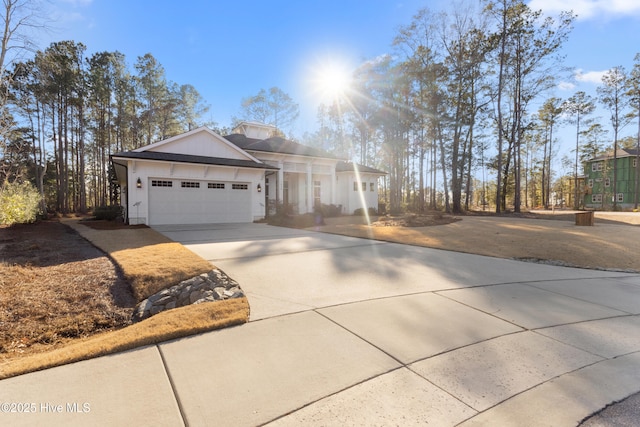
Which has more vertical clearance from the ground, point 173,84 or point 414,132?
point 173,84

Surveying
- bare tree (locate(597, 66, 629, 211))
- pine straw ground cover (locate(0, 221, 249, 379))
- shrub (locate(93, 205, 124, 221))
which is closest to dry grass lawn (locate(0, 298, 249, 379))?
pine straw ground cover (locate(0, 221, 249, 379))

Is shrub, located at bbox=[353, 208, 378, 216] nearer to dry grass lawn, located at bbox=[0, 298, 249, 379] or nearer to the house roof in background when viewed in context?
dry grass lawn, located at bbox=[0, 298, 249, 379]

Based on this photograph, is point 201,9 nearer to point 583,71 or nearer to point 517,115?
point 517,115

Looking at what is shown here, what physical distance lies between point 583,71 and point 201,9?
27.2 meters

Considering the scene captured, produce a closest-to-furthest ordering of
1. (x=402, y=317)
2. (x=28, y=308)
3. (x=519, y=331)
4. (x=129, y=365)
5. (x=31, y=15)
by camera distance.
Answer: (x=129, y=365) < (x=519, y=331) < (x=402, y=317) < (x=28, y=308) < (x=31, y=15)

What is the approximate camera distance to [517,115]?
888 inches

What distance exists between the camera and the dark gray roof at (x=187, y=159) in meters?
12.7

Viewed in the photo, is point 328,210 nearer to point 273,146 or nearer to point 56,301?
point 273,146

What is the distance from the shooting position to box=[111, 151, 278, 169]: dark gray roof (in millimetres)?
12656

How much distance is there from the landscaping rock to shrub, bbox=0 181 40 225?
14.4m

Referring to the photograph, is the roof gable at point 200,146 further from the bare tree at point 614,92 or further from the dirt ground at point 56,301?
the bare tree at point 614,92

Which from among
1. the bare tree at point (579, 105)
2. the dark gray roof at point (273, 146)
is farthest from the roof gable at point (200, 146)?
the bare tree at point (579, 105)

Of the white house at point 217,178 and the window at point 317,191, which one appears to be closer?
the white house at point 217,178

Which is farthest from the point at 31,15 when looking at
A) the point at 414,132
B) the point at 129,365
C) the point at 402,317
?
the point at 414,132
